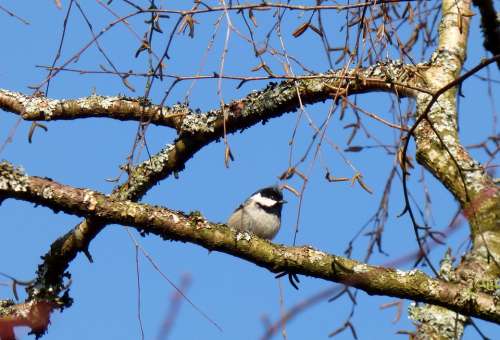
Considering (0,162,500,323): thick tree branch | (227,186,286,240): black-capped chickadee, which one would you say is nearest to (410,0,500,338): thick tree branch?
(0,162,500,323): thick tree branch

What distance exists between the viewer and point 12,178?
118 inches

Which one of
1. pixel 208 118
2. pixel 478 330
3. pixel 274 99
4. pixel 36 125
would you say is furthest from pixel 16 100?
pixel 478 330

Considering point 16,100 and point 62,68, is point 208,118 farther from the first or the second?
point 62,68

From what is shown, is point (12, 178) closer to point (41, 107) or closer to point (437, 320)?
point (41, 107)

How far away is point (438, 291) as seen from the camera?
300 cm

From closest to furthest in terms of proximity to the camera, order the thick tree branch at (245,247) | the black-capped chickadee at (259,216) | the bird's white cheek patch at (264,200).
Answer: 1. the thick tree branch at (245,247)
2. the black-capped chickadee at (259,216)
3. the bird's white cheek patch at (264,200)

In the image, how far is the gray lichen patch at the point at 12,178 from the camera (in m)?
2.98

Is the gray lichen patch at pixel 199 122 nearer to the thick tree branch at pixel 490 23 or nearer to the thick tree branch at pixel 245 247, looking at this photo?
the thick tree branch at pixel 245 247

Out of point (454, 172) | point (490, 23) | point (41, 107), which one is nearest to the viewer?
point (490, 23)

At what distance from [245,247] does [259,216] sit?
327 cm

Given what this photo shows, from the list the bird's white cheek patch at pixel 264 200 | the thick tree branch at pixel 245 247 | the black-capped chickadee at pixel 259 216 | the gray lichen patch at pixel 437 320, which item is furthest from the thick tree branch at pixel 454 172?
the bird's white cheek patch at pixel 264 200

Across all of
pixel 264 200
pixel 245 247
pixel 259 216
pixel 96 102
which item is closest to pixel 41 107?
pixel 96 102

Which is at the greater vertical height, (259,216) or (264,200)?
(264,200)

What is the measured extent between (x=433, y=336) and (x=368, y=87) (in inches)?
63.0
